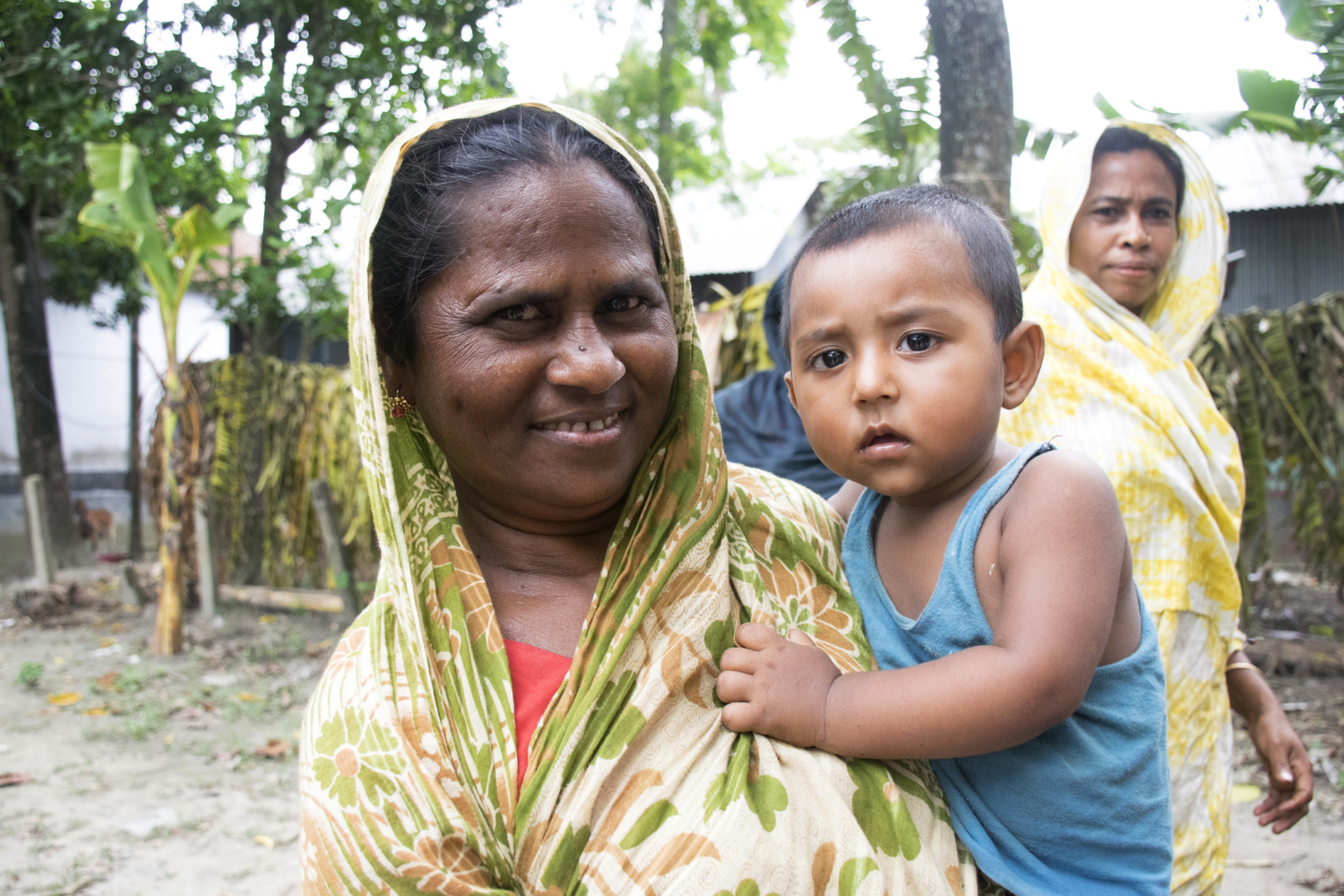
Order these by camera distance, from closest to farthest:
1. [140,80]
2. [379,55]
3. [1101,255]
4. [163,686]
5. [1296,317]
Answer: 1. [1101,255]
2. [1296,317]
3. [163,686]
4. [140,80]
5. [379,55]

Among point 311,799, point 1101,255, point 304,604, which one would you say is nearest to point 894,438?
point 311,799

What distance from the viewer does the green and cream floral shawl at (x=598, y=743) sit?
123 cm

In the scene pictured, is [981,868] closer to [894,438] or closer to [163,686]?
[894,438]

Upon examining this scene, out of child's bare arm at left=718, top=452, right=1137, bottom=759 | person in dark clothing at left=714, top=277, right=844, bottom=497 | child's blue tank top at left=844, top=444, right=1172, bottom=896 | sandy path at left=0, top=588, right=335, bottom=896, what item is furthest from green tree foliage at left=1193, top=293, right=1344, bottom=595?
sandy path at left=0, top=588, right=335, bottom=896

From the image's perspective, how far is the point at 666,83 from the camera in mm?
12336

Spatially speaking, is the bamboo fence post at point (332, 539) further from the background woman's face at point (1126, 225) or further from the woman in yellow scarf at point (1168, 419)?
the background woman's face at point (1126, 225)

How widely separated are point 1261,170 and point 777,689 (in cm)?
1462

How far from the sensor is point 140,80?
26.0ft

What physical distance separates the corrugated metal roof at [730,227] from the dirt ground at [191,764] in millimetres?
7880

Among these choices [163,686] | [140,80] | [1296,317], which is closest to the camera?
[1296,317]

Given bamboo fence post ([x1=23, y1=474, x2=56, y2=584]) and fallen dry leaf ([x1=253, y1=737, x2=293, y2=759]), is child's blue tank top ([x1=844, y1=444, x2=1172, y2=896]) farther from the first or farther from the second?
bamboo fence post ([x1=23, y1=474, x2=56, y2=584])

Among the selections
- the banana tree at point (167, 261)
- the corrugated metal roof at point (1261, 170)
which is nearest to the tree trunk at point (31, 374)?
the banana tree at point (167, 261)

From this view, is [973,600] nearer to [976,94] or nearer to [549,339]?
[549,339]

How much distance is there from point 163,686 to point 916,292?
6.80 metres
